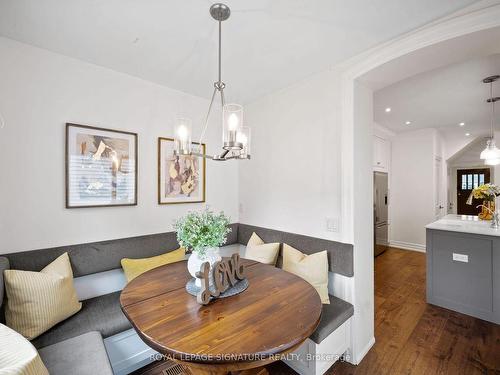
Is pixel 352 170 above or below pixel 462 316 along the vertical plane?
above

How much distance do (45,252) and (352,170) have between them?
8.58ft

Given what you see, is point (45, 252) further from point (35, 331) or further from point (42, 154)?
point (42, 154)

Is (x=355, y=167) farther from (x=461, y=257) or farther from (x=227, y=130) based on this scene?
(x=461, y=257)

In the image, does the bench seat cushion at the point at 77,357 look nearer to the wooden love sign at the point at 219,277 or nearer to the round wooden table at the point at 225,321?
the round wooden table at the point at 225,321

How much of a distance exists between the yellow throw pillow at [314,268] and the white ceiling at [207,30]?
69.1 inches

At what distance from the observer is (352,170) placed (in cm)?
190

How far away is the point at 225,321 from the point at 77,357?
3.01 feet

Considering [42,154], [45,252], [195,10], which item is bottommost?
[45,252]

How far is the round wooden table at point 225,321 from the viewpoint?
2.85 feet

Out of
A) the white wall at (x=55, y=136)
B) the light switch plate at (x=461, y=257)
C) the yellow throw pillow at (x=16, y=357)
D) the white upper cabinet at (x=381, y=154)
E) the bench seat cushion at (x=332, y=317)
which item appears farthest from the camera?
the white upper cabinet at (x=381, y=154)

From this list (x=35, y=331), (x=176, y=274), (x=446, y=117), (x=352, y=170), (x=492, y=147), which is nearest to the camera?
(x=35, y=331)

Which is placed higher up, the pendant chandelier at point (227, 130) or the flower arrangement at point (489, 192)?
the pendant chandelier at point (227, 130)

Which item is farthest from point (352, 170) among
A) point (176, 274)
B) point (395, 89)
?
point (395, 89)

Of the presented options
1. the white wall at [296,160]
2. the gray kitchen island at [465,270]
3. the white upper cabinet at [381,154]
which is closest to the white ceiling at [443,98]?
the white upper cabinet at [381,154]
